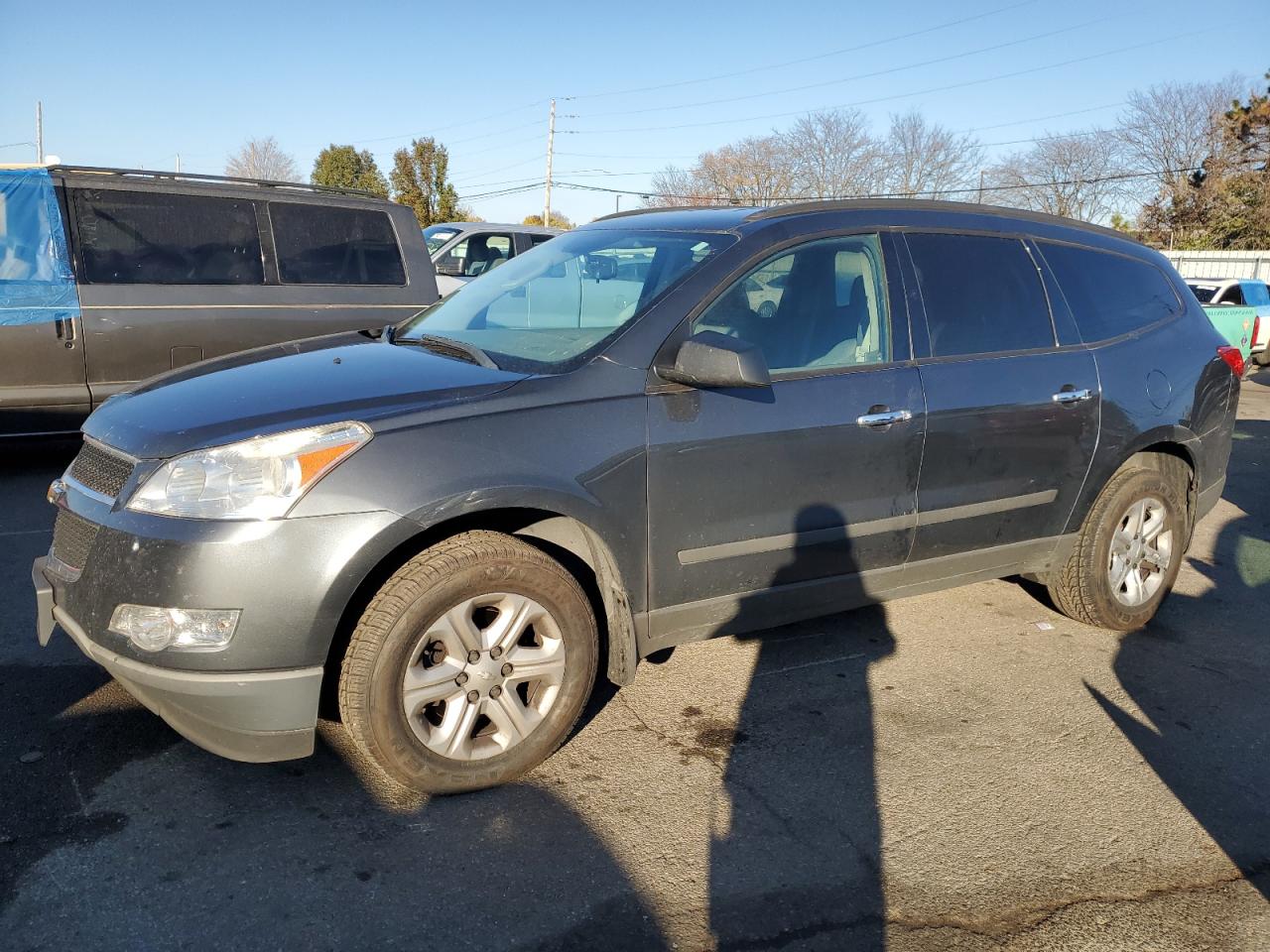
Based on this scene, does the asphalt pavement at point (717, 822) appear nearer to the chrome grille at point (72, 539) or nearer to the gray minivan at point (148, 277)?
the chrome grille at point (72, 539)

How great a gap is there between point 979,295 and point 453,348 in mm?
2158

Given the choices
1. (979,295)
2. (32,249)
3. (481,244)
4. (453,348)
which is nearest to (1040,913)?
(979,295)

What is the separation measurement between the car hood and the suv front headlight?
0.04m

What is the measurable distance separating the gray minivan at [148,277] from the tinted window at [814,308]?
14.7ft

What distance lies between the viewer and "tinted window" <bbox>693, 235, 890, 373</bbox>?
3.51 metres

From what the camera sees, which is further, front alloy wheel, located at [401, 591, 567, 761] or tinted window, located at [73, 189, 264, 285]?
tinted window, located at [73, 189, 264, 285]

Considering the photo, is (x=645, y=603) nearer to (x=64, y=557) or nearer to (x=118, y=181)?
(x=64, y=557)

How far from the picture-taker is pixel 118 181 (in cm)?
652

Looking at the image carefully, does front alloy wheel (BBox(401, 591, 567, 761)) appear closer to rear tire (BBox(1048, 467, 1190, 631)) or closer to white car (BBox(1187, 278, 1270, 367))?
rear tire (BBox(1048, 467, 1190, 631))

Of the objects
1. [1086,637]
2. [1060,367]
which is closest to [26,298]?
[1060,367]

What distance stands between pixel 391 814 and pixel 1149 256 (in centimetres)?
438

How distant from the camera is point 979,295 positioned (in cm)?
405

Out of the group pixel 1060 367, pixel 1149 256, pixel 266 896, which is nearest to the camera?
pixel 266 896

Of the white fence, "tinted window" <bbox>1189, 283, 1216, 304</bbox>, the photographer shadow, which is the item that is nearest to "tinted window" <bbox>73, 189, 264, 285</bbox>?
the photographer shadow
